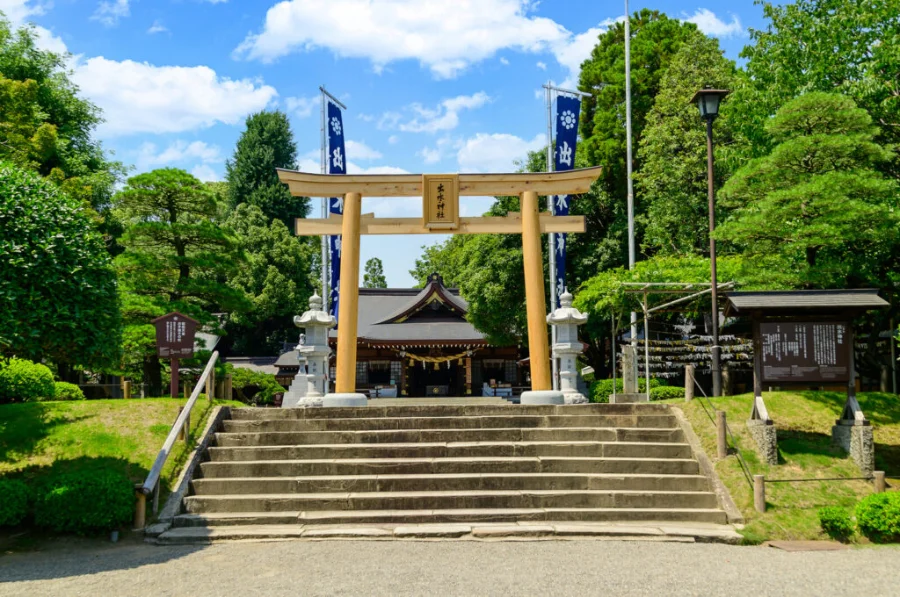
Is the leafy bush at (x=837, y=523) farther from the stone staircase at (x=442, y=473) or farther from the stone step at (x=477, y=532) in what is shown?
the stone staircase at (x=442, y=473)

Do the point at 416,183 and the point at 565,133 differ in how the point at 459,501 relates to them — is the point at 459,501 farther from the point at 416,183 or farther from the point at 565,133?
the point at 565,133

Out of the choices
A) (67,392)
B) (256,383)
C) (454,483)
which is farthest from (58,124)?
(454,483)

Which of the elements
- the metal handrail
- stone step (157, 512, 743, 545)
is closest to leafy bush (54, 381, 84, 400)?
the metal handrail

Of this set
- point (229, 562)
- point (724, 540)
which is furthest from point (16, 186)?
point (724, 540)

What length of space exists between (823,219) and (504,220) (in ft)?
19.4

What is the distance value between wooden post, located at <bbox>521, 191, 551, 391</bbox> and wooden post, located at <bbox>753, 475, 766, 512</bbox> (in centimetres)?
447

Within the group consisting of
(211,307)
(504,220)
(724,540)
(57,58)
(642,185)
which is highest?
(57,58)

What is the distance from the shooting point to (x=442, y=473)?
34.0ft

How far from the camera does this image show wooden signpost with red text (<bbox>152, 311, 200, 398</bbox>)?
13.9 m

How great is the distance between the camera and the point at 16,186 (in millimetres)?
9062

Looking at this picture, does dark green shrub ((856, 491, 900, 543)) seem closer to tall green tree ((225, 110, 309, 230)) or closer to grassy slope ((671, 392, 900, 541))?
grassy slope ((671, 392, 900, 541))

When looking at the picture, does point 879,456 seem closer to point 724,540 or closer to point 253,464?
point 724,540

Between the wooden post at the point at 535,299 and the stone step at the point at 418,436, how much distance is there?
197cm

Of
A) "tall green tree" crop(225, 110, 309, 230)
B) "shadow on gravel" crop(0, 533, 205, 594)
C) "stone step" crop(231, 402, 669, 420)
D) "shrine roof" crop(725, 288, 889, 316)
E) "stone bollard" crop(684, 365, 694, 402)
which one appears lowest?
"shadow on gravel" crop(0, 533, 205, 594)
